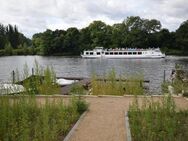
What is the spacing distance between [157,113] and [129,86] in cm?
660

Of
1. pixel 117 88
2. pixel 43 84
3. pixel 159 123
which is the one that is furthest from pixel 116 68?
pixel 159 123

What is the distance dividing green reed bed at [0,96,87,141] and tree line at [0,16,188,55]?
3429 inches

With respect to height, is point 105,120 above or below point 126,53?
above

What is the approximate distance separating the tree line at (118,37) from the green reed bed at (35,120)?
286ft

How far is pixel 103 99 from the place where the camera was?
13273 millimetres

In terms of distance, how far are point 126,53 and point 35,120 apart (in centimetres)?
8021

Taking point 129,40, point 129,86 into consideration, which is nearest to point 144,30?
point 129,40

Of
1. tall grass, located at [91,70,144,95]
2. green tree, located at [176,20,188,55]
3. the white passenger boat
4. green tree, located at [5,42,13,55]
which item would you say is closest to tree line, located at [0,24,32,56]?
green tree, located at [5,42,13,55]

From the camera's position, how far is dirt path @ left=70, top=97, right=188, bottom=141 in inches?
324

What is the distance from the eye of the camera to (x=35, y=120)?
9758 millimetres

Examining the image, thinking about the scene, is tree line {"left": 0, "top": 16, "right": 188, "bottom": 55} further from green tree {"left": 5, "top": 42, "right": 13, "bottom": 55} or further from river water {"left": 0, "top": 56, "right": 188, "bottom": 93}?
river water {"left": 0, "top": 56, "right": 188, "bottom": 93}

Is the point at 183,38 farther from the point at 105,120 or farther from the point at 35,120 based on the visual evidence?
the point at 35,120

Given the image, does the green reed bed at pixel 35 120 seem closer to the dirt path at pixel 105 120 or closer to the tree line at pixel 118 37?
Answer: the dirt path at pixel 105 120

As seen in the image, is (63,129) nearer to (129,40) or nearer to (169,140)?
(169,140)
